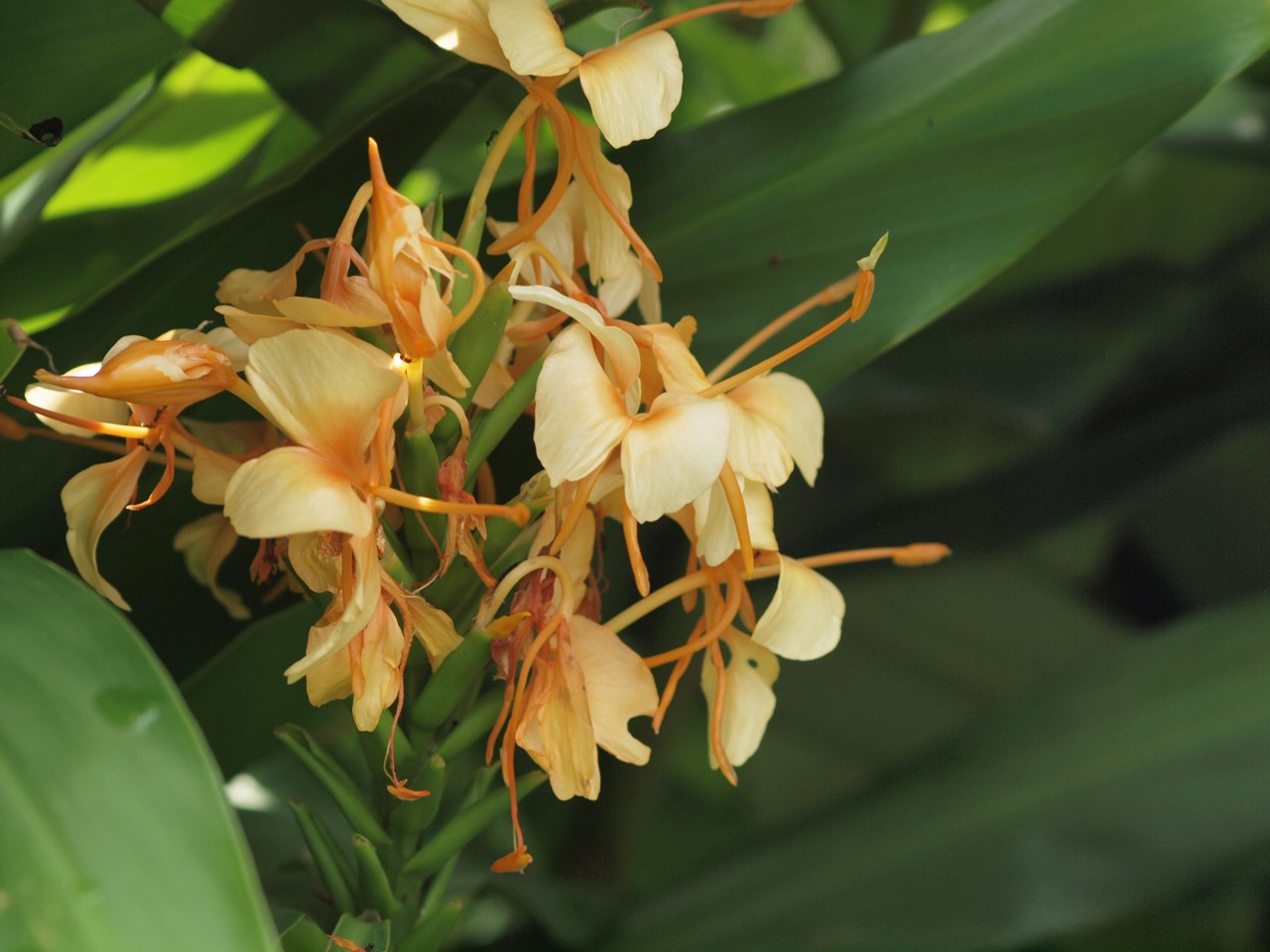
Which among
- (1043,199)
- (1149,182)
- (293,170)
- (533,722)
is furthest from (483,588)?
(1149,182)

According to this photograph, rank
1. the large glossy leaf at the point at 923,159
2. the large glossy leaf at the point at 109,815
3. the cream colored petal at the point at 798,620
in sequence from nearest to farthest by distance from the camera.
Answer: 1. the large glossy leaf at the point at 109,815
2. the cream colored petal at the point at 798,620
3. the large glossy leaf at the point at 923,159

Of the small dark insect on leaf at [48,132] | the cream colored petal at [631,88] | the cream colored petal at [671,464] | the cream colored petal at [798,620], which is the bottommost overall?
the cream colored petal at [798,620]

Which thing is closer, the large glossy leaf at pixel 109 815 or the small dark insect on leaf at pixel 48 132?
the large glossy leaf at pixel 109 815

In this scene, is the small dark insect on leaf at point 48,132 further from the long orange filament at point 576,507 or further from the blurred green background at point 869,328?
the long orange filament at point 576,507

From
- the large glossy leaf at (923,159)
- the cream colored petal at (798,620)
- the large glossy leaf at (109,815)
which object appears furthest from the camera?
the large glossy leaf at (923,159)

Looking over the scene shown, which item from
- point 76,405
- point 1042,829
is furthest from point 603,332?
point 1042,829

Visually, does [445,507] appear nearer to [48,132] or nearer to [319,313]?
[319,313]

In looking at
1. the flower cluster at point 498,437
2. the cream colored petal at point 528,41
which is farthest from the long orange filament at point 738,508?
the cream colored petal at point 528,41

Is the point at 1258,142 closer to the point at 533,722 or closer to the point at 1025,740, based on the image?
the point at 1025,740
